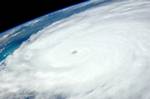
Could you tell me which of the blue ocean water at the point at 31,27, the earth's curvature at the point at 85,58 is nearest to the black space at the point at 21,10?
the blue ocean water at the point at 31,27

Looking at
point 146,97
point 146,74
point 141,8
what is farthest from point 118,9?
point 146,97

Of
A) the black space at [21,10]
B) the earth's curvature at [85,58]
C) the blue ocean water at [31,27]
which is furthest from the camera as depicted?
the black space at [21,10]

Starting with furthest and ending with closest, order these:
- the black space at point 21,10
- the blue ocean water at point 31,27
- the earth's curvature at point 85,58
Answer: the black space at point 21,10, the blue ocean water at point 31,27, the earth's curvature at point 85,58

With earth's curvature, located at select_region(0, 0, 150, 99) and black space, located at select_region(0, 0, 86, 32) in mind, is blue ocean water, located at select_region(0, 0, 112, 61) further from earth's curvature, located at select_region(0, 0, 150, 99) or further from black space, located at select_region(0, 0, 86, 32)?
black space, located at select_region(0, 0, 86, 32)

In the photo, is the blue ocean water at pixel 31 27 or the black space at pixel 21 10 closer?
the blue ocean water at pixel 31 27

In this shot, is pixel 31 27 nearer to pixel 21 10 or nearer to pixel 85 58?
pixel 21 10

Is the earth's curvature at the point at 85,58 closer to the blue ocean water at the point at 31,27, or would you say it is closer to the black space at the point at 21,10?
the blue ocean water at the point at 31,27

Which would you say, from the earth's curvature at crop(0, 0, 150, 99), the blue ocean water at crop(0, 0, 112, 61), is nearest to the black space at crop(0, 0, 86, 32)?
the blue ocean water at crop(0, 0, 112, 61)
